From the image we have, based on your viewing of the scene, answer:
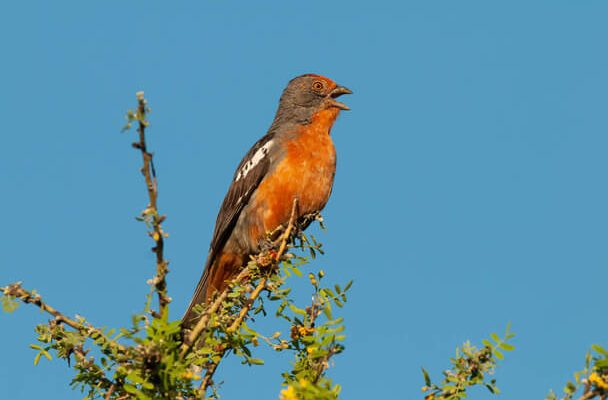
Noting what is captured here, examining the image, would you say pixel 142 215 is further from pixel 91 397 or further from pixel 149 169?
pixel 91 397

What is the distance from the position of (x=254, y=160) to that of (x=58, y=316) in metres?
5.12

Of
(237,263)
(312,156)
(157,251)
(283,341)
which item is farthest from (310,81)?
(157,251)

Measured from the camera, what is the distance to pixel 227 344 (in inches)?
141

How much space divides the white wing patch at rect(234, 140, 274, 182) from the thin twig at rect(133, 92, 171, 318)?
543 cm

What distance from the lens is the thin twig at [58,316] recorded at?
3178 mm

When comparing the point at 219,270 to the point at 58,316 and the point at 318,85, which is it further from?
the point at 58,316

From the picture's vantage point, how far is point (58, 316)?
3.39 meters

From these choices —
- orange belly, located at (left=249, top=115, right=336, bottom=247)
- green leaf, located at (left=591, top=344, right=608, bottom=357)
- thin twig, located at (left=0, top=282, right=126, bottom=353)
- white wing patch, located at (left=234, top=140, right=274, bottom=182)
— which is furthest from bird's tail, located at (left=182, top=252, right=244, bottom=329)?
green leaf, located at (left=591, top=344, right=608, bottom=357)

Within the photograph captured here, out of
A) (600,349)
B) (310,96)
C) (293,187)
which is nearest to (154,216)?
(600,349)

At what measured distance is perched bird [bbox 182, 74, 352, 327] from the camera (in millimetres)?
7875

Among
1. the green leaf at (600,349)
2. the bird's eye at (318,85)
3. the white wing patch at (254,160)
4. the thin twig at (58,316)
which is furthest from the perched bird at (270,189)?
the green leaf at (600,349)

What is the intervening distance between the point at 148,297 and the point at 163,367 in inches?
9.9

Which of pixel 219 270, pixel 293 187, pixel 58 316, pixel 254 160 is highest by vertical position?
pixel 254 160

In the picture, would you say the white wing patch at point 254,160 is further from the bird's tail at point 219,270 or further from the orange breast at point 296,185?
the bird's tail at point 219,270
